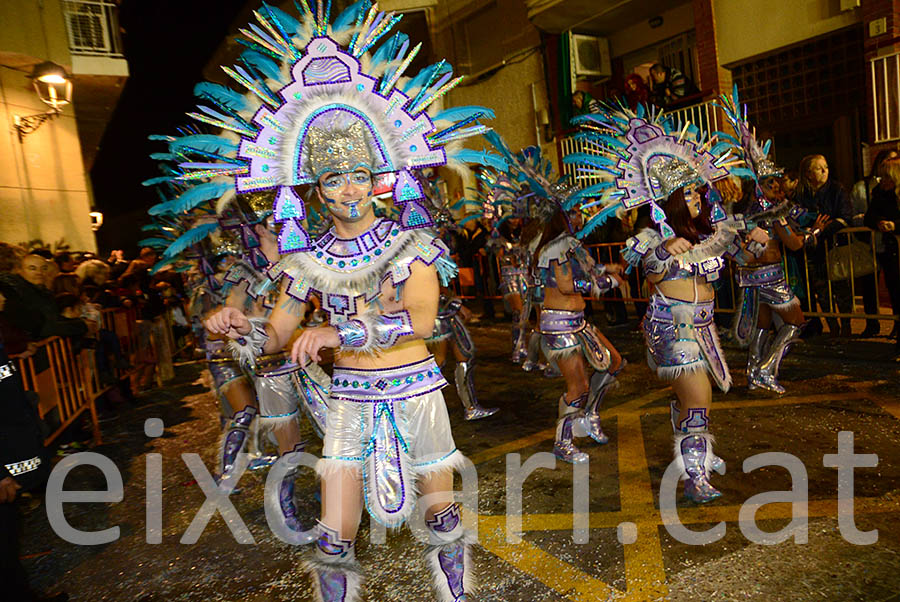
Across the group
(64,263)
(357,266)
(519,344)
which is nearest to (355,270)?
(357,266)

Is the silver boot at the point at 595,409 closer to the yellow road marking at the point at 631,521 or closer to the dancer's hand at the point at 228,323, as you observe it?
the yellow road marking at the point at 631,521

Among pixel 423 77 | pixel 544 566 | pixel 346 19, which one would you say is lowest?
pixel 544 566

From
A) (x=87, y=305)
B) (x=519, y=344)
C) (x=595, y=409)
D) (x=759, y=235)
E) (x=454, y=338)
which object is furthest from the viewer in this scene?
(x=519, y=344)

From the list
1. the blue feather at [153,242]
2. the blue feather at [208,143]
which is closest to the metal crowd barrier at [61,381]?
the blue feather at [153,242]

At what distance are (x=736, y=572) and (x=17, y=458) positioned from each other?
347 centimetres

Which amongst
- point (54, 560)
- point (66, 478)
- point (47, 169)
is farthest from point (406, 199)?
point (47, 169)

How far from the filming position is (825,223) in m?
6.46

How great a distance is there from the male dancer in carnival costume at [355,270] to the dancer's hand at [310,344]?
27 centimetres

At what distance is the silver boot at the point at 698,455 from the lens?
3.76 meters

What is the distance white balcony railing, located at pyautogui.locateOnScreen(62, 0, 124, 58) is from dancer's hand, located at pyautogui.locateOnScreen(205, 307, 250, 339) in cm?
1349

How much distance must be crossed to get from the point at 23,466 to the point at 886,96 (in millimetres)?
10905

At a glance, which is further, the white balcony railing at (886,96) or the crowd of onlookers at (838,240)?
the white balcony railing at (886,96)

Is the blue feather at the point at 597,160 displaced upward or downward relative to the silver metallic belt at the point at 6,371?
upward

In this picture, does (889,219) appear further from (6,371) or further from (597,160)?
(6,371)
